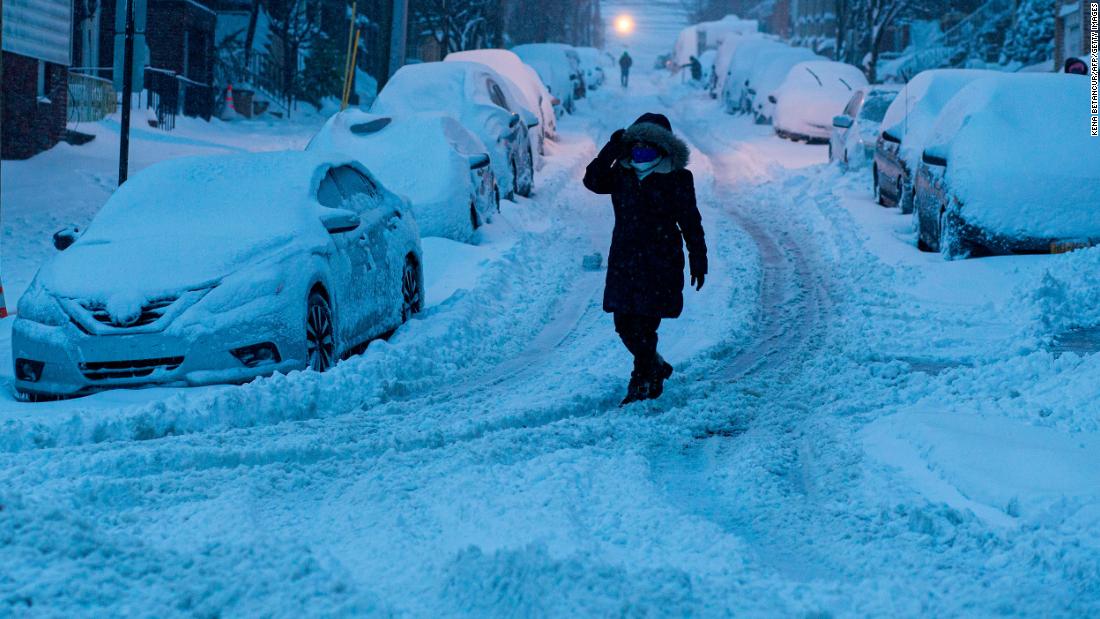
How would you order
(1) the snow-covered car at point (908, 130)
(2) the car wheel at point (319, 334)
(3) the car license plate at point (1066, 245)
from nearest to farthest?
(2) the car wheel at point (319, 334) → (3) the car license plate at point (1066, 245) → (1) the snow-covered car at point (908, 130)

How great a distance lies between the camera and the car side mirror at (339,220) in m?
8.44

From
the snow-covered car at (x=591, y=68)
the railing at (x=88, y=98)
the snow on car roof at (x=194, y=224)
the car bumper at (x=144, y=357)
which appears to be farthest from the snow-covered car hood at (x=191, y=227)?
the snow-covered car at (x=591, y=68)

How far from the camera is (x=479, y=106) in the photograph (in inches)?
698

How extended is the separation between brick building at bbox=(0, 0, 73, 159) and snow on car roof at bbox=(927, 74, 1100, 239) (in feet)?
46.2

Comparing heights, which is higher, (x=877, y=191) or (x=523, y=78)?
(x=523, y=78)

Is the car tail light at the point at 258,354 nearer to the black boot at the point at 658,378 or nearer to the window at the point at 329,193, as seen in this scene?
the window at the point at 329,193

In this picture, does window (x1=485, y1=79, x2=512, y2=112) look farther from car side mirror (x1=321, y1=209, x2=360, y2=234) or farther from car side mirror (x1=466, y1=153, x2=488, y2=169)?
car side mirror (x1=321, y1=209, x2=360, y2=234)

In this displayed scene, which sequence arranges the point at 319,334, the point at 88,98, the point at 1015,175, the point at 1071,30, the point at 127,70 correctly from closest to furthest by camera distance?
the point at 319,334 < the point at 1015,175 < the point at 127,70 < the point at 88,98 < the point at 1071,30

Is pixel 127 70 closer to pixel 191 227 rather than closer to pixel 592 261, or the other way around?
pixel 592 261

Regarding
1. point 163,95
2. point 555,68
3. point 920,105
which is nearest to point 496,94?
point 920,105

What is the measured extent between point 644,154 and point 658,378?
4.05ft

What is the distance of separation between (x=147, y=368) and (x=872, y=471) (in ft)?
13.0

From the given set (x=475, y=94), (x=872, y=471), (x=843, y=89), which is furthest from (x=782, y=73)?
(x=872, y=471)

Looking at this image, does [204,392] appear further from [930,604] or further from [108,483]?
[930,604]
